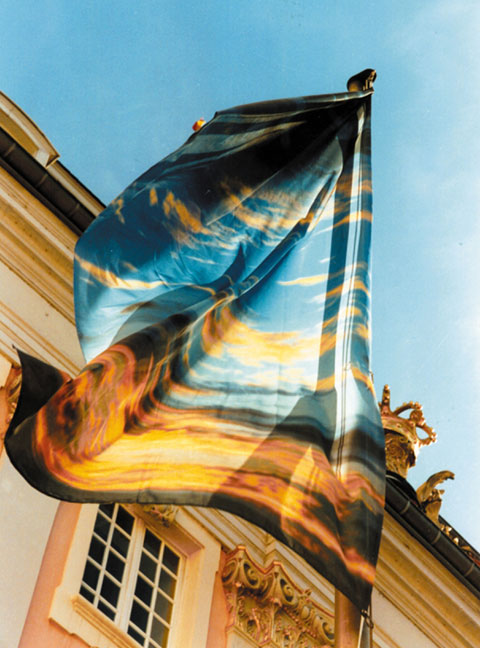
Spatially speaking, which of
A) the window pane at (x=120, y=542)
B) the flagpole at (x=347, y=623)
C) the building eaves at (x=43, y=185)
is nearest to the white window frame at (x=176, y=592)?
the window pane at (x=120, y=542)

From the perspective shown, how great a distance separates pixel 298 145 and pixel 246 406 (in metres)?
5.05

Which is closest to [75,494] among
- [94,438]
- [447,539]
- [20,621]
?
[94,438]

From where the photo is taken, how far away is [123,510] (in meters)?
14.1

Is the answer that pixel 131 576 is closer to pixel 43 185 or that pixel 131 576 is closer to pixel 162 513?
pixel 162 513

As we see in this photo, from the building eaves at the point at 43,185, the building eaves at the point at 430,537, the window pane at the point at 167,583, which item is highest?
the building eaves at the point at 43,185

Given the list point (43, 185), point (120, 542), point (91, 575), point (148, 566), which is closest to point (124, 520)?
point (120, 542)

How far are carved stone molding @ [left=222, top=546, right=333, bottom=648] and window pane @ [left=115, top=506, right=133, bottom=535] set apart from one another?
4.06 ft

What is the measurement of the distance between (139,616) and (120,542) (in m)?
0.84

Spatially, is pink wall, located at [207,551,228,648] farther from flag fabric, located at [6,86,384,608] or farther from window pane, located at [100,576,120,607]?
flag fabric, located at [6,86,384,608]

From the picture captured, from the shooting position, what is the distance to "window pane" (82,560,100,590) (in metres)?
12.9

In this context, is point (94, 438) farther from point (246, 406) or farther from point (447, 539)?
point (447, 539)

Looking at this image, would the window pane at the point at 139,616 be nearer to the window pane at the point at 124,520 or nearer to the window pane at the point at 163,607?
→ the window pane at the point at 163,607

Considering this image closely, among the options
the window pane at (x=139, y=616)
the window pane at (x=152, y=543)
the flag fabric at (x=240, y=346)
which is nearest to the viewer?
the flag fabric at (x=240, y=346)

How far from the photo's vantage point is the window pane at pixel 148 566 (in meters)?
13.8
